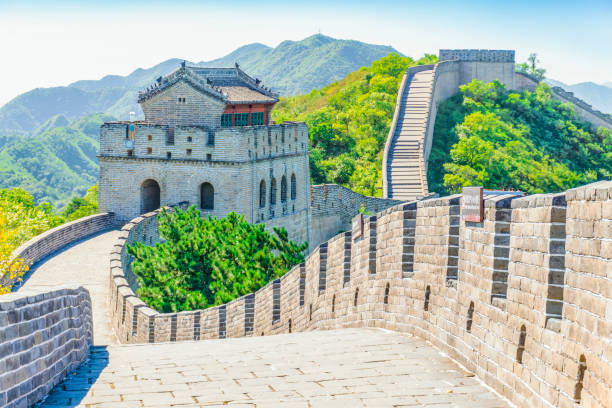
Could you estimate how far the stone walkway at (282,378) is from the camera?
691cm

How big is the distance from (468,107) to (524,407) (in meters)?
46.7

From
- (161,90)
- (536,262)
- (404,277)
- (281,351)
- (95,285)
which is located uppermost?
(161,90)

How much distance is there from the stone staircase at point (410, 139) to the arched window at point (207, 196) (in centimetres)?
1051

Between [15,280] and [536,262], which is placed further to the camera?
[15,280]

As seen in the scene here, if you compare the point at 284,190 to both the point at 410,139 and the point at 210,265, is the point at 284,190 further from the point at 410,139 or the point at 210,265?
the point at 210,265

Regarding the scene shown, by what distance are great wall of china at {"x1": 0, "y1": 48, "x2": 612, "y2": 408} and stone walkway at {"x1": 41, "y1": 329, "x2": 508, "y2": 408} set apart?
23mm

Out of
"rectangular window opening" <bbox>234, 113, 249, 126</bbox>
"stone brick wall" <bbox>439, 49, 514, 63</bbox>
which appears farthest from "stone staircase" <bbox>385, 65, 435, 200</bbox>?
"rectangular window opening" <bbox>234, 113, 249, 126</bbox>

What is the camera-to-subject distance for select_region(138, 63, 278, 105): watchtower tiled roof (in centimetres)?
3209

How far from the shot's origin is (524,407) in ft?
21.9

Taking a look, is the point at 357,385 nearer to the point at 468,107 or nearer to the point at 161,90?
the point at 161,90

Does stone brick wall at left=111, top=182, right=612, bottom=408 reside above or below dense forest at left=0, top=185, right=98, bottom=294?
above

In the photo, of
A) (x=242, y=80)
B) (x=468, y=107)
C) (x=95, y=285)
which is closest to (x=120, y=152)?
(x=242, y=80)

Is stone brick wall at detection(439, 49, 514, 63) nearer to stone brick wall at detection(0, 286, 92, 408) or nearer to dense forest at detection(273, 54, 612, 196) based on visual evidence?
A: dense forest at detection(273, 54, 612, 196)

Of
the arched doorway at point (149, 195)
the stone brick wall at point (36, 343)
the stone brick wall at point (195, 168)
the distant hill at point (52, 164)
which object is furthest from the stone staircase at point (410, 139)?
the distant hill at point (52, 164)
